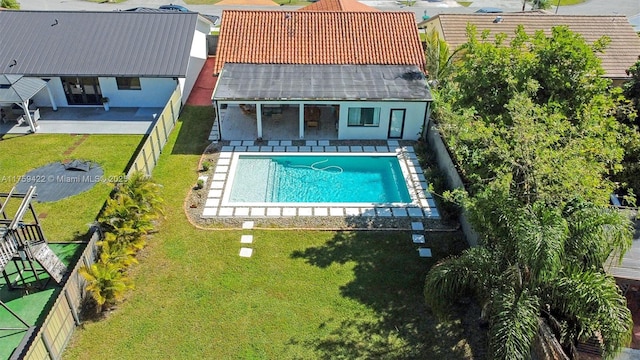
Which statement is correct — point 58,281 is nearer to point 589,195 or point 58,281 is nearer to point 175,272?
point 175,272

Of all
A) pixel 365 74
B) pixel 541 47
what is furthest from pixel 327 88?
pixel 541 47

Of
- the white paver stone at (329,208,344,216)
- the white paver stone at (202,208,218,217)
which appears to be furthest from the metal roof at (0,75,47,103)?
the white paver stone at (329,208,344,216)

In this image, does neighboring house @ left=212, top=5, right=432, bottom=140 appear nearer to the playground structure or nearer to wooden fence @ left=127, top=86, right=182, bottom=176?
wooden fence @ left=127, top=86, right=182, bottom=176

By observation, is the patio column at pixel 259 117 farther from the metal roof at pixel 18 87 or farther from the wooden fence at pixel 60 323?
the metal roof at pixel 18 87

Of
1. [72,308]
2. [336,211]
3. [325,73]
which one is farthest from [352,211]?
[72,308]

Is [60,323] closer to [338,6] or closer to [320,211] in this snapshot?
[320,211]
